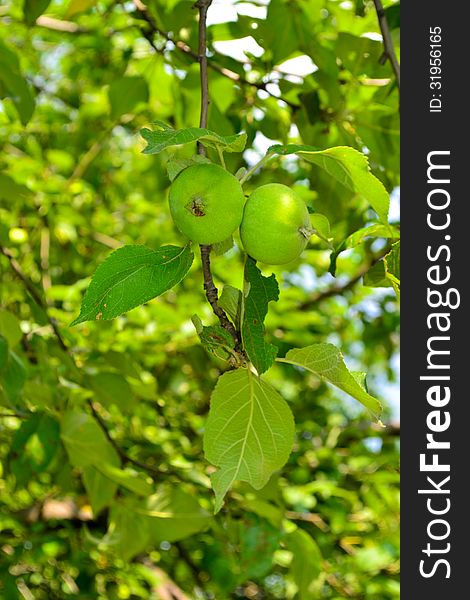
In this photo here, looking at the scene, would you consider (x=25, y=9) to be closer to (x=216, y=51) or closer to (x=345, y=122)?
(x=216, y=51)

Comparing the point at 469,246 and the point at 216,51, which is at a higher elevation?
the point at 216,51

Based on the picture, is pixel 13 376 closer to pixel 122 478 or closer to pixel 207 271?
pixel 122 478

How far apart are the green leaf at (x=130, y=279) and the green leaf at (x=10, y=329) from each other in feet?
2.11

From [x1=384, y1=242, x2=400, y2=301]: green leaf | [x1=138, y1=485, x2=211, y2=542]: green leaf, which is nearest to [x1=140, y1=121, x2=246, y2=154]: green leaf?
[x1=384, y1=242, x2=400, y2=301]: green leaf

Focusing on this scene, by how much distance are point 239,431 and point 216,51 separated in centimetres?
83

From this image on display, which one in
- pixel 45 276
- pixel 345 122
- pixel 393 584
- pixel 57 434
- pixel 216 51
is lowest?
pixel 393 584

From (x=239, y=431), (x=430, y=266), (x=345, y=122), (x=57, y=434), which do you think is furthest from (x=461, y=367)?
(x=57, y=434)

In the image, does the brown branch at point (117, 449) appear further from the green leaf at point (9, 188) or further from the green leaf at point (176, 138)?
the green leaf at point (176, 138)

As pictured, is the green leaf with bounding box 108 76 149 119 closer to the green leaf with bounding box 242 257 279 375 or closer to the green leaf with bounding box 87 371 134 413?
the green leaf with bounding box 87 371 134 413

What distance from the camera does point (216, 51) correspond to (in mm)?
1351

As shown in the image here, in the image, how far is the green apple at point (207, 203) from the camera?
0.62 meters

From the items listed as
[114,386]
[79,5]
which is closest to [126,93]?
[79,5]

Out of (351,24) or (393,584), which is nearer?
(351,24)

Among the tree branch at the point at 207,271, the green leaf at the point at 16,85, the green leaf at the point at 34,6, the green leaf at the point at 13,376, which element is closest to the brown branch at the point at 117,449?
the green leaf at the point at 13,376
